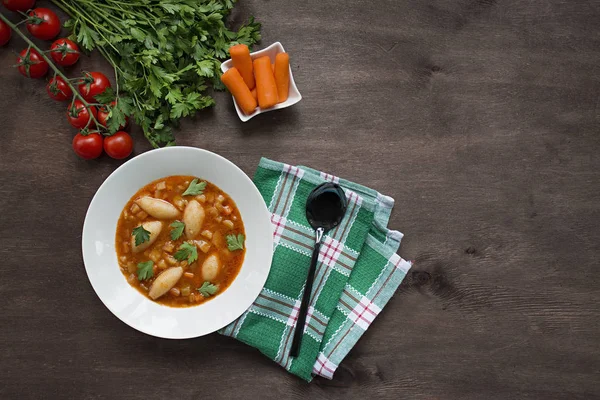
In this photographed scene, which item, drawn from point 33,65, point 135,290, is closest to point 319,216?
point 135,290

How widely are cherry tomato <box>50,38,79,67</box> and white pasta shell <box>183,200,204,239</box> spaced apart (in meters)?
0.96

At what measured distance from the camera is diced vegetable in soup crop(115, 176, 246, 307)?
2672 mm

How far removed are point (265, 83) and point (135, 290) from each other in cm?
125

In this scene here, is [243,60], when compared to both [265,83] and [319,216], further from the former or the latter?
[319,216]

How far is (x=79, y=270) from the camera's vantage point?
2.89 m

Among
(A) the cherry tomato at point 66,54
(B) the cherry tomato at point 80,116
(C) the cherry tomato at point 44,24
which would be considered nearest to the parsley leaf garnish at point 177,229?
(B) the cherry tomato at point 80,116

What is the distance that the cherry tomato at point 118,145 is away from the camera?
107 inches

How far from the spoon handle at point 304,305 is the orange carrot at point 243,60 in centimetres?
93

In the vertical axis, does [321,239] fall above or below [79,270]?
above

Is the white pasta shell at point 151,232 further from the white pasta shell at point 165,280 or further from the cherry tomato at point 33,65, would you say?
the cherry tomato at point 33,65

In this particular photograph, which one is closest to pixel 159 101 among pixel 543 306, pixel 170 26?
pixel 170 26

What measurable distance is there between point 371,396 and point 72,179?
79.0 inches

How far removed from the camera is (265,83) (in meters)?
2.75

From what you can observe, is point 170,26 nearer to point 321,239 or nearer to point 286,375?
point 321,239
